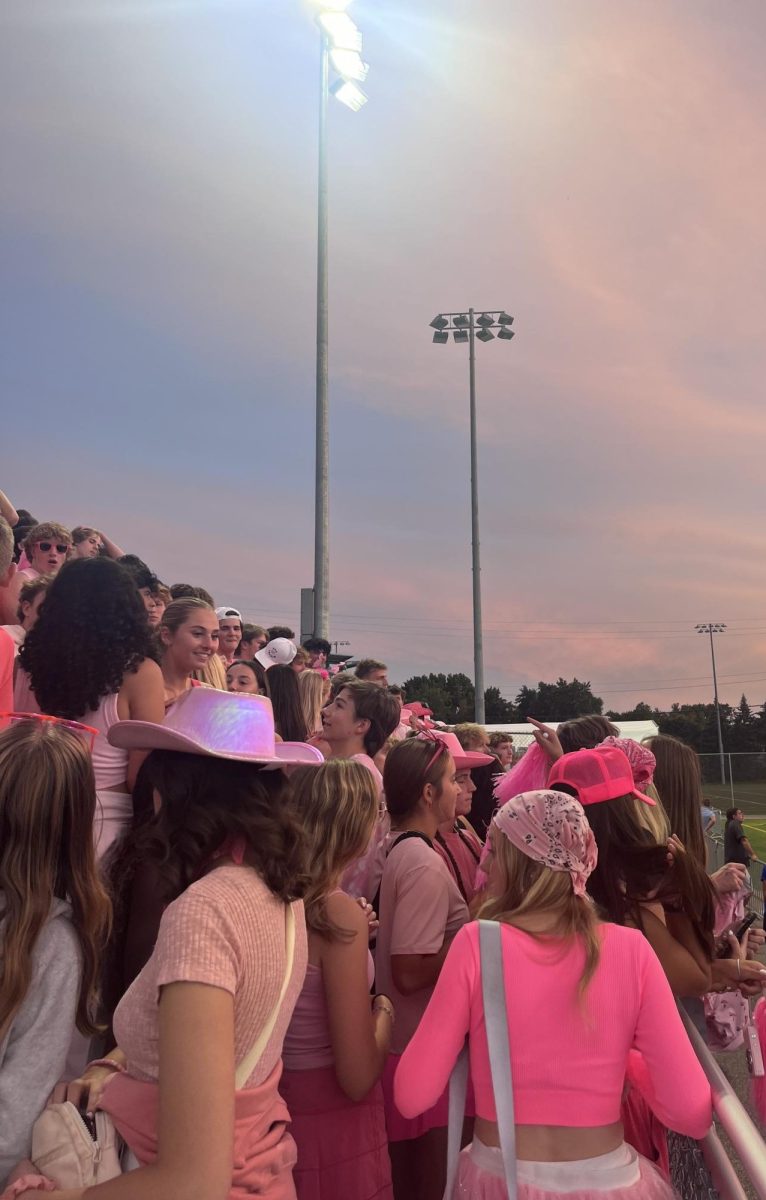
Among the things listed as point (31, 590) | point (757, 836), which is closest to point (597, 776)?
point (31, 590)

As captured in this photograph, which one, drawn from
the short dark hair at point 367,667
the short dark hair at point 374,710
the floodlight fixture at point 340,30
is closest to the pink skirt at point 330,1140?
the short dark hair at point 374,710

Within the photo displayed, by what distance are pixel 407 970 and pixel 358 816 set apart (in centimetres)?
75

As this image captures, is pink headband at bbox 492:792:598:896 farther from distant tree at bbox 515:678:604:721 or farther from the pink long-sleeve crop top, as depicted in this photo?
distant tree at bbox 515:678:604:721

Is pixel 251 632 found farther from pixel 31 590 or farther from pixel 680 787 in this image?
pixel 680 787

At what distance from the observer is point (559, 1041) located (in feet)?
7.16

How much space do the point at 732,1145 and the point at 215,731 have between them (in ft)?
5.09

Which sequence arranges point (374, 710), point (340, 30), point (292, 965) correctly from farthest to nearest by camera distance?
point (340, 30)
point (374, 710)
point (292, 965)

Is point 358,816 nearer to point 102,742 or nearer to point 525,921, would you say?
point 525,921

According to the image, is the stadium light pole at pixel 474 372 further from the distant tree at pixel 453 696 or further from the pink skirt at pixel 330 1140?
the distant tree at pixel 453 696

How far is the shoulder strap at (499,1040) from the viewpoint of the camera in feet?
6.97

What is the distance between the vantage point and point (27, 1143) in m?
1.81

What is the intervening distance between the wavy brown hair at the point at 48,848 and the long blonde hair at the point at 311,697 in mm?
3774

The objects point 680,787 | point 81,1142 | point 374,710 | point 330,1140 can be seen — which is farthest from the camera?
point 374,710

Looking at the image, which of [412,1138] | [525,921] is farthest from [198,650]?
[525,921]
